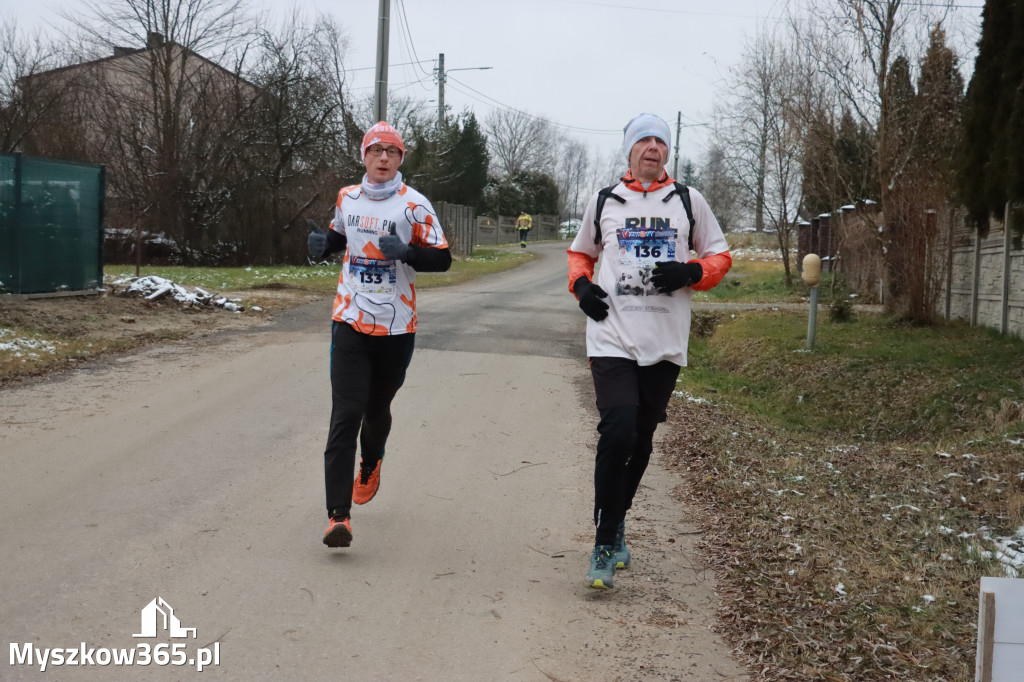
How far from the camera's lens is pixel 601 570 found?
4.36 metres

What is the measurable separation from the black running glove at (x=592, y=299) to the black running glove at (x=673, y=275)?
24 centimetres

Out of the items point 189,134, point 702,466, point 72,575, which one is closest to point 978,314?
point 702,466

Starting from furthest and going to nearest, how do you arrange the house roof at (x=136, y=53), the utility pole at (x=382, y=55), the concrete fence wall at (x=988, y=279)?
the house roof at (x=136, y=53) → the utility pole at (x=382, y=55) → the concrete fence wall at (x=988, y=279)

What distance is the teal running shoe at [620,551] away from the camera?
14.6 feet

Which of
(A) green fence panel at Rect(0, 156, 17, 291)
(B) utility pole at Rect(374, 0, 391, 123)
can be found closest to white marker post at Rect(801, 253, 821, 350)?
(B) utility pole at Rect(374, 0, 391, 123)

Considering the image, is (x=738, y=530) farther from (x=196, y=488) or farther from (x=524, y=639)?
(x=196, y=488)

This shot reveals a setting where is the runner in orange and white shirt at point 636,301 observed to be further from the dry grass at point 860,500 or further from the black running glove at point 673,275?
the dry grass at point 860,500

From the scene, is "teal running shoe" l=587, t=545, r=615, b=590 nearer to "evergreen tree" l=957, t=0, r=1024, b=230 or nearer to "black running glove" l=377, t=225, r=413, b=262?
"black running glove" l=377, t=225, r=413, b=262

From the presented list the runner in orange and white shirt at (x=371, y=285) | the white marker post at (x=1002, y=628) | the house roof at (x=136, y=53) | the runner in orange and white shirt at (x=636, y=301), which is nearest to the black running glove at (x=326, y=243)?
the runner in orange and white shirt at (x=371, y=285)

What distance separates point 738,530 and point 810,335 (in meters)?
8.85

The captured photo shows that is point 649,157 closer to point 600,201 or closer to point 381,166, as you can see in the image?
point 600,201

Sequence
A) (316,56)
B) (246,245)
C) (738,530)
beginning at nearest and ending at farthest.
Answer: (738,530) < (246,245) < (316,56)

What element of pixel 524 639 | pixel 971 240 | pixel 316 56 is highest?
pixel 316 56

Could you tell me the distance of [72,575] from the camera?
4.22 meters
